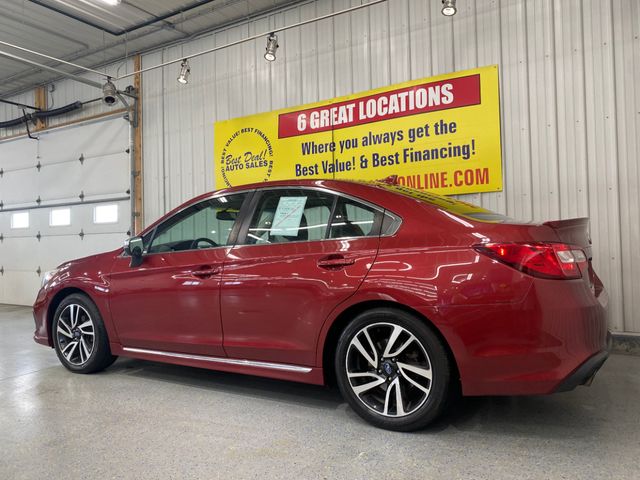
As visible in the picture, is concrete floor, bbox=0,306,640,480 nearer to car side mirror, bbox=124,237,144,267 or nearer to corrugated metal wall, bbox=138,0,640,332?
car side mirror, bbox=124,237,144,267

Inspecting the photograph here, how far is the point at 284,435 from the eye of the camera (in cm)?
233

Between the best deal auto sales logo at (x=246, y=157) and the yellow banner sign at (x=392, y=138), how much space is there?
0.04 ft

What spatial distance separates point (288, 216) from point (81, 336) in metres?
2.06

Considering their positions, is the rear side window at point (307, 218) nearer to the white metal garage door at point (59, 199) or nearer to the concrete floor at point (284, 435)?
the concrete floor at point (284, 435)

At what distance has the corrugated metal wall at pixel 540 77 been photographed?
4.12m

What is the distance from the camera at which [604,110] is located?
13.8ft

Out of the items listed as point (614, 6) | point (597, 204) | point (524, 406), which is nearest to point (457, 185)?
point (597, 204)

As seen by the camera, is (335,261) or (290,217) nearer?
(335,261)

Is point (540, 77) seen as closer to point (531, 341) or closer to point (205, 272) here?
point (531, 341)

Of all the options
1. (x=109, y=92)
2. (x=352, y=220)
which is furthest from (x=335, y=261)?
(x=109, y=92)

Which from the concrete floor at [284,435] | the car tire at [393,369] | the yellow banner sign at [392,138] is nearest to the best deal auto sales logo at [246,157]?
the yellow banner sign at [392,138]

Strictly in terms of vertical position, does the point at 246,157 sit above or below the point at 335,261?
above

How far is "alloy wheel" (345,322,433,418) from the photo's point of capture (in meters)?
2.25

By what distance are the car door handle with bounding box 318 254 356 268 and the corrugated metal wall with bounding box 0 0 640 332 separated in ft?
9.30
